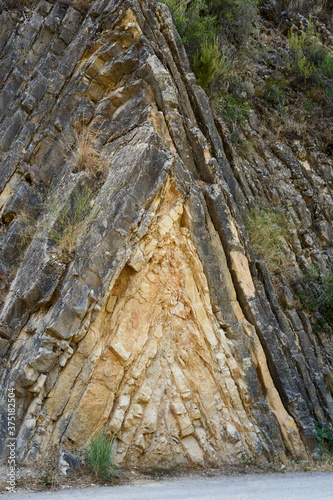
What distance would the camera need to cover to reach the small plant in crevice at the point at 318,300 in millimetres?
8031

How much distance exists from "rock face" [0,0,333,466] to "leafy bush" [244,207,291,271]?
42cm

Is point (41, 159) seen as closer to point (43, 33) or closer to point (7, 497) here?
point (43, 33)

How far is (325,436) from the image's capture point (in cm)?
635

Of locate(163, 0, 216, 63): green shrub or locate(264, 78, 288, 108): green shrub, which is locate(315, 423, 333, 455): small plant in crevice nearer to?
locate(163, 0, 216, 63): green shrub

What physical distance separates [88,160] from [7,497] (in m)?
5.01

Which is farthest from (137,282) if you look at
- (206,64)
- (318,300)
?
(206,64)

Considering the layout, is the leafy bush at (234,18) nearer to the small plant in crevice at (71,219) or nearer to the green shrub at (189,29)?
the green shrub at (189,29)

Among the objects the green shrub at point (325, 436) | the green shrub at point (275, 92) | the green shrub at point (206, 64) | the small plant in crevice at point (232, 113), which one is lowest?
the green shrub at point (325, 436)

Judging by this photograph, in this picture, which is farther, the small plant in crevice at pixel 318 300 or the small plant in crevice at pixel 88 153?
the small plant in crevice at pixel 318 300

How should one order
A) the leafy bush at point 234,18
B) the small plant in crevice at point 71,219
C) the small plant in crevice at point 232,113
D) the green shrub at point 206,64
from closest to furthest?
the small plant in crevice at point 71,219, the green shrub at point 206,64, the small plant in crevice at point 232,113, the leafy bush at point 234,18

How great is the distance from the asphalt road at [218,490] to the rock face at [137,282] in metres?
0.55

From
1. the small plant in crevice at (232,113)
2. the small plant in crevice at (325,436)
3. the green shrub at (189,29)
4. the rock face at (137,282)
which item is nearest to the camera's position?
the rock face at (137,282)

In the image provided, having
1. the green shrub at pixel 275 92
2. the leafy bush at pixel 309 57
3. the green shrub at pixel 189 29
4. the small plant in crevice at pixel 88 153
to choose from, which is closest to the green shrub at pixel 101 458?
the small plant in crevice at pixel 88 153

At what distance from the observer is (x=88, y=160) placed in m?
6.81
